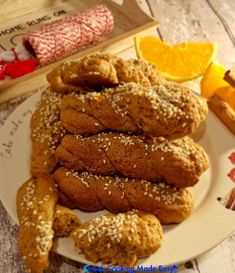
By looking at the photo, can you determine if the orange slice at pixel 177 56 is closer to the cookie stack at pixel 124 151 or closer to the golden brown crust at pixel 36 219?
the cookie stack at pixel 124 151

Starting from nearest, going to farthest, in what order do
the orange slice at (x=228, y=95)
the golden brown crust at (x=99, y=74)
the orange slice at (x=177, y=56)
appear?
the golden brown crust at (x=99, y=74)
the orange slice at (x=228, y=95)
the orange slice at (x=177, y=56)

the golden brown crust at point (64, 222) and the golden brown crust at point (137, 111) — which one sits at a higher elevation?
the golden brown crust at point (137, 111)

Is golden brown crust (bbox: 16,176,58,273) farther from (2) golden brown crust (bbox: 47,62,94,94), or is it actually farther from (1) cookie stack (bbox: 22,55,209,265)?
(2) golden brown crust (bbox: 47,62,94,94)

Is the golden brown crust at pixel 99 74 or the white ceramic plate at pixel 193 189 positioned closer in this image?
the white ceramic plate at pixel 193 189

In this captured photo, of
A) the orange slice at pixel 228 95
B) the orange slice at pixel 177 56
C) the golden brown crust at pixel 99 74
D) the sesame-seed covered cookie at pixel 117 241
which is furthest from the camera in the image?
the orange slice at pixel 177 56

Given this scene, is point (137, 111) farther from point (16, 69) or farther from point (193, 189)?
point (16, 69)

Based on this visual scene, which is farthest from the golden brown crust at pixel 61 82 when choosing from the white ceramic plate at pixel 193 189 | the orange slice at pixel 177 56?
the orange slice at pixel 177 56

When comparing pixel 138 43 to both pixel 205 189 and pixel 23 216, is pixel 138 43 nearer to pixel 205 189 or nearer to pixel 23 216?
pixel 205 189
